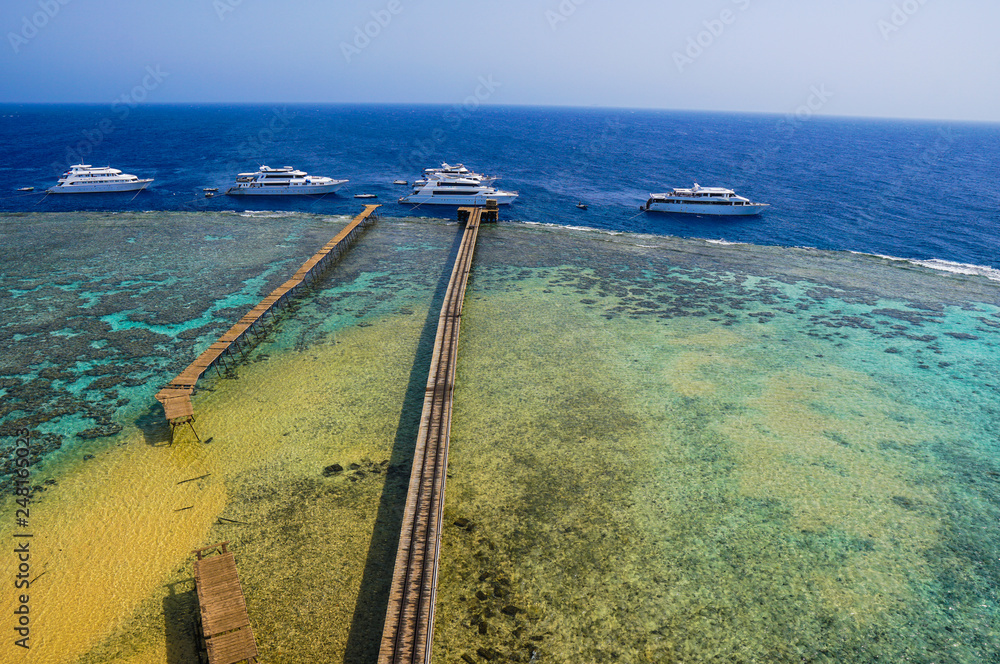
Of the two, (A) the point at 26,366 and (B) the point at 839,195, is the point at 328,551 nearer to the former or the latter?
(A) the point at 26,366

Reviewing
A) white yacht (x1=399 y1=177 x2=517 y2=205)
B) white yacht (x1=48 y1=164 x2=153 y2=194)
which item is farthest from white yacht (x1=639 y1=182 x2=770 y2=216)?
white yacht (x1=48 y1=164 x2=153 y2=194)

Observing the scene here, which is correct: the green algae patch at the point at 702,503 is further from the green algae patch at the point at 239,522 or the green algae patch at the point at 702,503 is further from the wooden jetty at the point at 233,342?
the wooden jetty at the point at 233,342

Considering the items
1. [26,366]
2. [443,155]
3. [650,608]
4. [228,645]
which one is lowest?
[650,608]

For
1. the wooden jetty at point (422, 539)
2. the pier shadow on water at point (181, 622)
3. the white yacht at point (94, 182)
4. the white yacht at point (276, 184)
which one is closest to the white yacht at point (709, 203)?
the white yacht at point (276, 184)

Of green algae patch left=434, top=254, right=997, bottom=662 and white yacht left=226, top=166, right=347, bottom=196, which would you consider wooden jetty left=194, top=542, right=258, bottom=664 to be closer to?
green algae patch left=434, top=254, right=997, bottom=662

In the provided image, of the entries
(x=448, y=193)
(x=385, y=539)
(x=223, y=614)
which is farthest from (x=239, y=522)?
(x=448, y=193)

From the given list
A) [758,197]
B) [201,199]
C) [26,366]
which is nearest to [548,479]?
[26,366]
